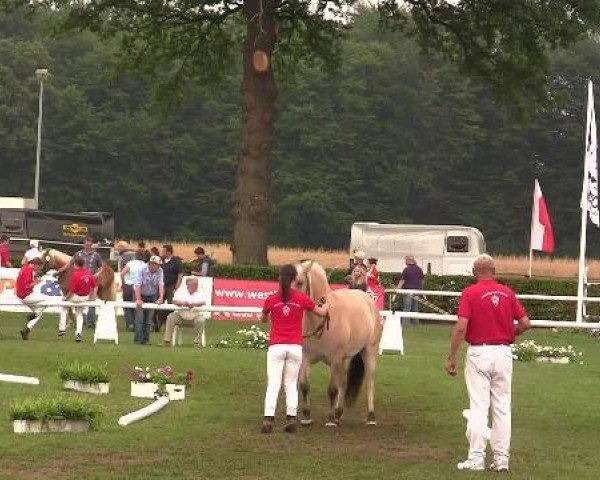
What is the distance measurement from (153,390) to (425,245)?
33.1 m

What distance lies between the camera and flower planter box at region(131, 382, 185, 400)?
66.4ft

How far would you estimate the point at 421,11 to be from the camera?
46812 mm

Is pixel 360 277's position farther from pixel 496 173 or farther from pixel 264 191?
pixel 496 173

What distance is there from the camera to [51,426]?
16422 millimetres

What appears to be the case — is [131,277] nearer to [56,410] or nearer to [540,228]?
[56,410]

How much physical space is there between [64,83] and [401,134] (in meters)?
20.8

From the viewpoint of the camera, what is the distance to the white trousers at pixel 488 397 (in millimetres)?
14977

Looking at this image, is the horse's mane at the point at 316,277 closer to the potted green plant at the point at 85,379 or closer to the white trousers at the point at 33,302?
the potted green plant at the point at 85,379

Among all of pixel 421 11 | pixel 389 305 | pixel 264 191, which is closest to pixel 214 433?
pixel 389 305

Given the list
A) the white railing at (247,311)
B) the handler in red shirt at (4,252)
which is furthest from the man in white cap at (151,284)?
the handler in red shirt at (4,252)

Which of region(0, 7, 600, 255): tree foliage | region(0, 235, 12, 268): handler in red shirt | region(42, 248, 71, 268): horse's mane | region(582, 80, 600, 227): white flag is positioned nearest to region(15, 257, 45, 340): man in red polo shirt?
region(42, 248, 71, 268): horse's mane

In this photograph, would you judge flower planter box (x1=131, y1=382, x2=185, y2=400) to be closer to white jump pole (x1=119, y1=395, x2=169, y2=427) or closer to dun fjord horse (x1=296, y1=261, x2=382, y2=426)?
white jump pole (x1=119, y1=395, x2=169, y2=427)

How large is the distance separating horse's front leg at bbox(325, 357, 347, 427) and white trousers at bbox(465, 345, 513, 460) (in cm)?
338

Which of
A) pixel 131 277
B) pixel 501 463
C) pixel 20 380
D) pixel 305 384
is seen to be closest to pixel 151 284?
pixel 131 277
